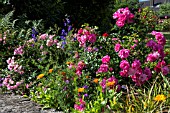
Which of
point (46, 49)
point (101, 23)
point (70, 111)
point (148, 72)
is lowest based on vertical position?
point (70, 111)

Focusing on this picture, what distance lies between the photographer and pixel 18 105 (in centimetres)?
458

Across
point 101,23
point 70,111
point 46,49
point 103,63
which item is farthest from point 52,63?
point 101,23

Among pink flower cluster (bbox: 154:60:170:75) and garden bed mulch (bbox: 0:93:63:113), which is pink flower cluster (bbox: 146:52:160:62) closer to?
pink flower cluster (bbox: 154:60:170:75)

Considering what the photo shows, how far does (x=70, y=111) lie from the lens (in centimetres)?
419

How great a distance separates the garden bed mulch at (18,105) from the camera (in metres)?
4.32

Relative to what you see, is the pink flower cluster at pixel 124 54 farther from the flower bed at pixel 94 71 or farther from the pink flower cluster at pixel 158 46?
the pink flower cluster at pixel 158 46

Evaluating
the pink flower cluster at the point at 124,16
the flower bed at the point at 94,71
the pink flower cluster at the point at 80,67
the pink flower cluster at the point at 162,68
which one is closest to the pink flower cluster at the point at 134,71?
the flower bed at the point at 94,71

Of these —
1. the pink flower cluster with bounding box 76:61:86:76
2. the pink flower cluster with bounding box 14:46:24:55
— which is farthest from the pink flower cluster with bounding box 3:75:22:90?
the pink flower cluster with bounding box 76:61:86:76

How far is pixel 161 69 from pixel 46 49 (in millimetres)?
1889

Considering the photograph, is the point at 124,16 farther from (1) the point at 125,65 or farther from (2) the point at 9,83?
(2) the point at 9,83

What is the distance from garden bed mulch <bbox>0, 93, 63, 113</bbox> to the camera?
4.32m

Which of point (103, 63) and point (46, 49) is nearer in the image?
point (103, 63)

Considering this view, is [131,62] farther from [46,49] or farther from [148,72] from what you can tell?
[46,49]

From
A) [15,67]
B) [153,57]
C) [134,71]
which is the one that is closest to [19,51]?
[15,67]
